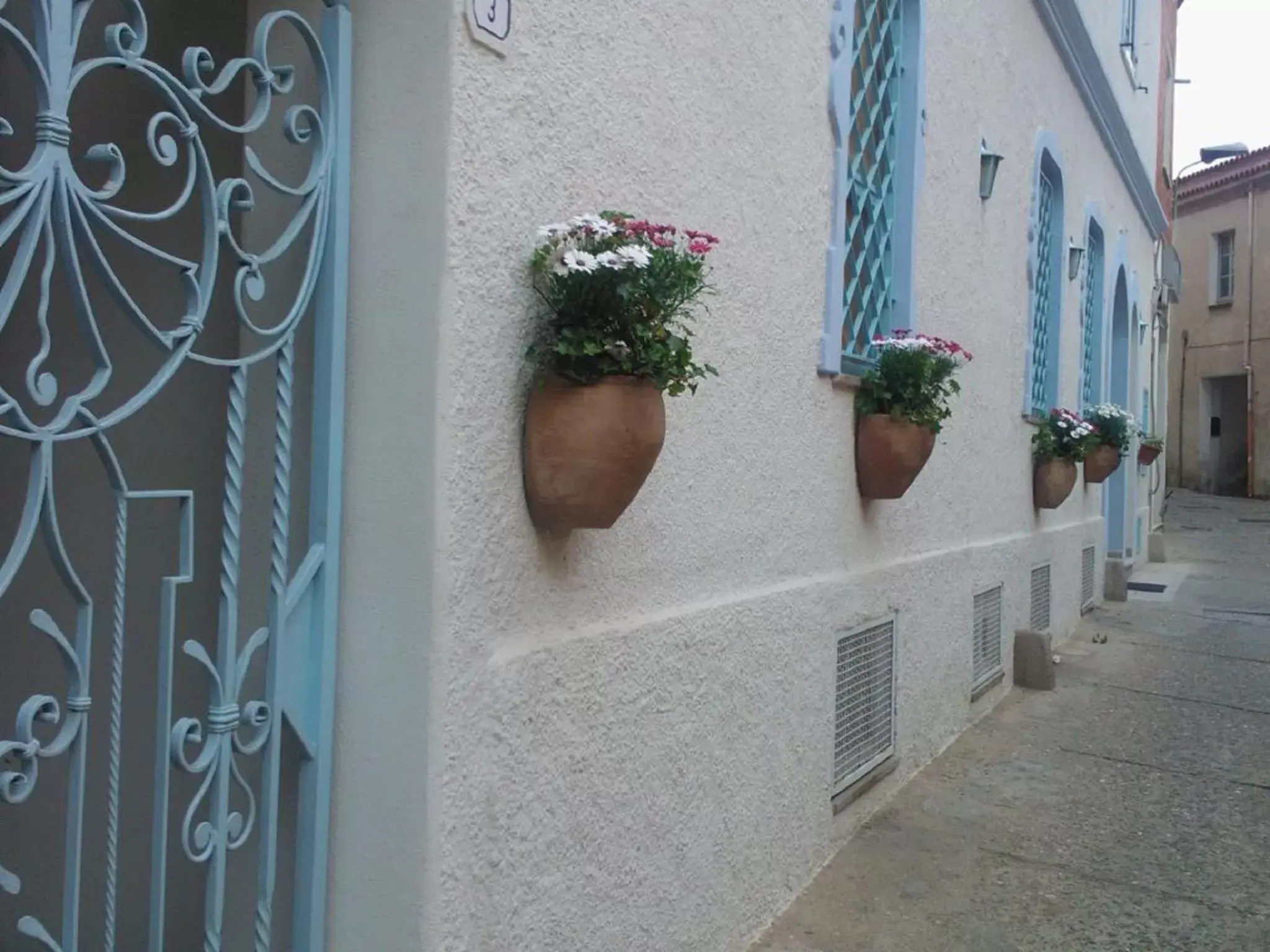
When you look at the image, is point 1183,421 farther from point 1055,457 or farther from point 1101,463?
point 1055,457

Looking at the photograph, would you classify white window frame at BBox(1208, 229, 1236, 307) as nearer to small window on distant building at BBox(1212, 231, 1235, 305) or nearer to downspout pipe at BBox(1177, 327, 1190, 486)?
small window on distant building at BBox(1212, 231, 1235, 305)

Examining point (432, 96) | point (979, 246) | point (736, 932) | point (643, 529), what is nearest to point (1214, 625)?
point (979, 246)

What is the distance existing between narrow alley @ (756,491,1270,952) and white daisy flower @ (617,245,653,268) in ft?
6.96

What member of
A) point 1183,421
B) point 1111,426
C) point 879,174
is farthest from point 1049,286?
point 1183,421

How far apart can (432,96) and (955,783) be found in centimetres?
391

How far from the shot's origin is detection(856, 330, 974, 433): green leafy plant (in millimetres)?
4363

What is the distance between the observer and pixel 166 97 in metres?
1.84

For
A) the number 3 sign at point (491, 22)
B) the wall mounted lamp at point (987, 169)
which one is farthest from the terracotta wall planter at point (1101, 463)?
the number 3 sign at point (491, 22)

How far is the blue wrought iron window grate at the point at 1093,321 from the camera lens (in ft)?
33.0

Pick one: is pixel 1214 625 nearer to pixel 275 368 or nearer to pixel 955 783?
pixel 955 783

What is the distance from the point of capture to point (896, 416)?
4.32 meters

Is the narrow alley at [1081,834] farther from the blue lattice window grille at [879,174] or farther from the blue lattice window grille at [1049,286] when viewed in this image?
the blue lattice window grille at [1049,286]

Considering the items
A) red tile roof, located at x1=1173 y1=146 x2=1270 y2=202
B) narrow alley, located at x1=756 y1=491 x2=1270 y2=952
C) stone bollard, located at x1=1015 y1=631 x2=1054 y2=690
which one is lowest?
narrow alley, located at x1=756 y1=491 x2=1270 y2=952

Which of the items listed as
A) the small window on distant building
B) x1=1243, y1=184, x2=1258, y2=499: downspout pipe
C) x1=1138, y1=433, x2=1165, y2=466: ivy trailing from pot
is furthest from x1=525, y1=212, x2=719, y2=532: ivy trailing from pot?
the small window on distant building
